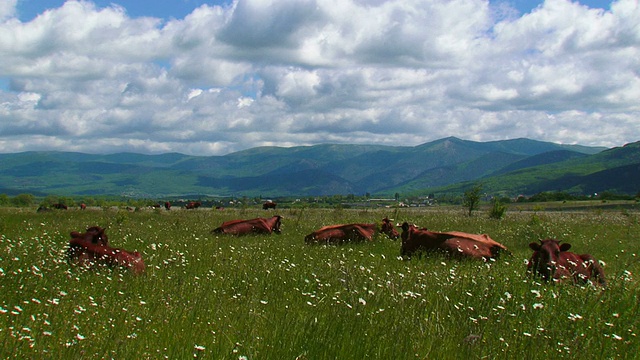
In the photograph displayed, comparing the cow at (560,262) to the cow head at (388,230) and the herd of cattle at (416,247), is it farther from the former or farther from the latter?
the cow head at (388,230)

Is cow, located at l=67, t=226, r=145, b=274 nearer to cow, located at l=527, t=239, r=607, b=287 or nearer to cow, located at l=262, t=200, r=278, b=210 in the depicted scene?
cow, located at l=527, t=239, r=607, b=287

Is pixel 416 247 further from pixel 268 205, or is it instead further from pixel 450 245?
pixel 268 205

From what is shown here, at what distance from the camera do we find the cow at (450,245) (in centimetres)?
1316

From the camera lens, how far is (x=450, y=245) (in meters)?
13.4

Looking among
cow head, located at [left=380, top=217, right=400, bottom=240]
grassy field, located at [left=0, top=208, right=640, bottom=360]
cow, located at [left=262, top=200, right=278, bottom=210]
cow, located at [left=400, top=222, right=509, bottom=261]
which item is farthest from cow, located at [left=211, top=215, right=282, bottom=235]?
cow, located at [left=262, top=200, right=278, bottom=210]

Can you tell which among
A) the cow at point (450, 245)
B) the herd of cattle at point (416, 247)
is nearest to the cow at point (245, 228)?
the herd of cattle at point (416, 247)

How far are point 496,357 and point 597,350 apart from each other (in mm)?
1153

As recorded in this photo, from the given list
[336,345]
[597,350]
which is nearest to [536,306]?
[597,350]

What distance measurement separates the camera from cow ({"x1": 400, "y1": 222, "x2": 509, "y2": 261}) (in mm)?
13164

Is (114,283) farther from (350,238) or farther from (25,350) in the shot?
(350,238)

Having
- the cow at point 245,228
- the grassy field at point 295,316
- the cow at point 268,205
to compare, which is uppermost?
the grassy field at point 295,316

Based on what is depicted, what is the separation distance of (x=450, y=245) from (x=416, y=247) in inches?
38.1

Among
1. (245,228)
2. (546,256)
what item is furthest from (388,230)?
(546,256)

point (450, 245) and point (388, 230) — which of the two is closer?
point (450, 245)
